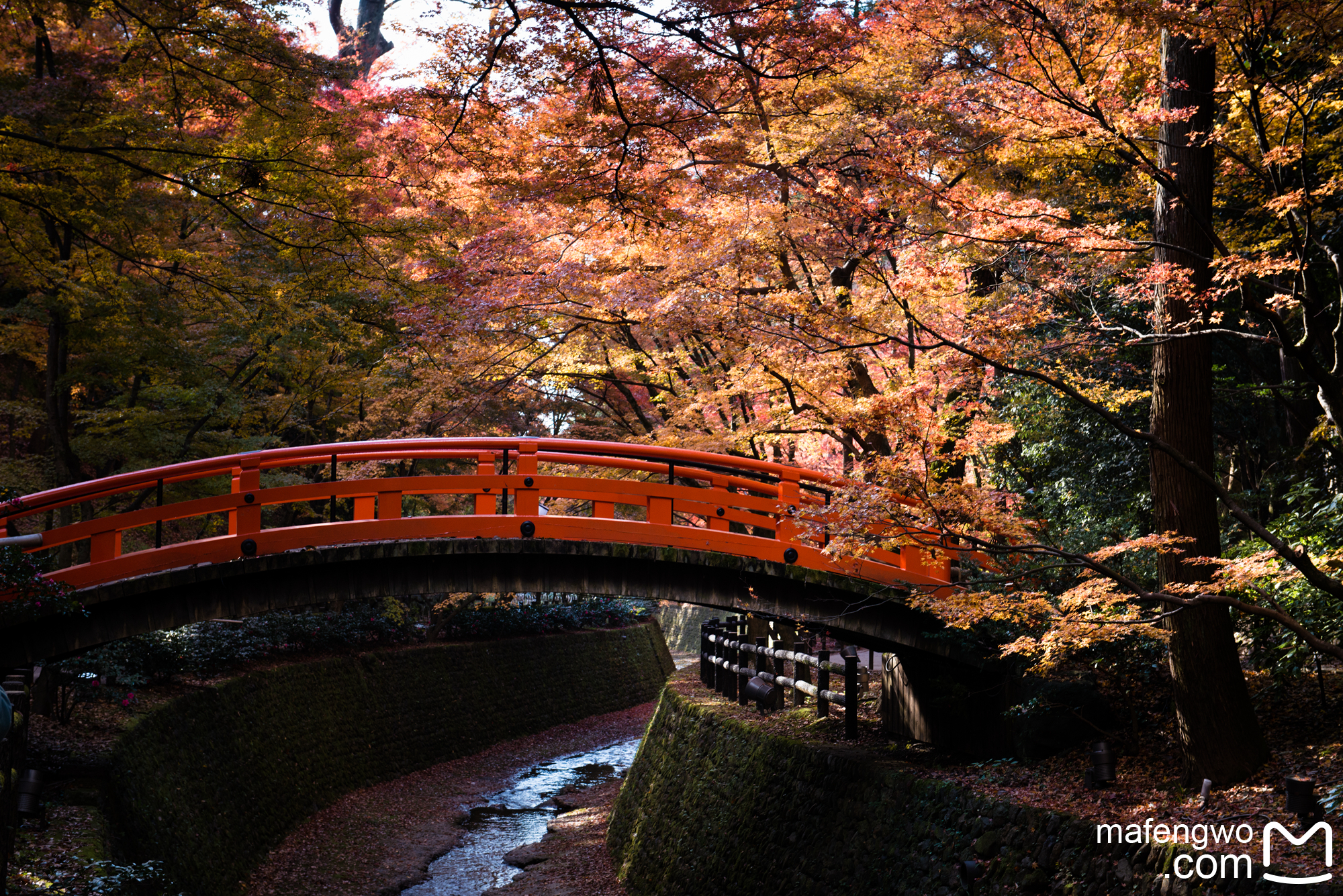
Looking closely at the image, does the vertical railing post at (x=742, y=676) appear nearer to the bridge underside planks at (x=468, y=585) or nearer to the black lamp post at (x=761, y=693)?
the black lamp post at (x=761, y=693)

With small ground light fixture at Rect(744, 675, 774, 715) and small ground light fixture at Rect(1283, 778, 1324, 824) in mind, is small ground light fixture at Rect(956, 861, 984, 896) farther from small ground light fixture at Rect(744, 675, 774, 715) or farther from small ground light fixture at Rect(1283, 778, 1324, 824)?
small ground light fixture at Rect(744, 675, 774, 715)

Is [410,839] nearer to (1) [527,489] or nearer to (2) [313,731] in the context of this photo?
(2) [313,731]

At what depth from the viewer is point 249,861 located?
10.8 meters

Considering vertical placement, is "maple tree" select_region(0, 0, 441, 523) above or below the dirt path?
above

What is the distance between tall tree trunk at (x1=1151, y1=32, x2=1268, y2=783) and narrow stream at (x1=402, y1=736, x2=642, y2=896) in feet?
28.1

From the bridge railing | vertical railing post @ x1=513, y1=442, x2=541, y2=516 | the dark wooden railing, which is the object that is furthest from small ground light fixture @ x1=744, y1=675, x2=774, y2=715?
vertical railing post @ x1=513, y1=442, x2=541, y2=516

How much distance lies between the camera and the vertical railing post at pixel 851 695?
31.0 feet

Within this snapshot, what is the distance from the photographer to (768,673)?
492 inches

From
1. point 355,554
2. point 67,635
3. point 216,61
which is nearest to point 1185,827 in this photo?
point 355,554

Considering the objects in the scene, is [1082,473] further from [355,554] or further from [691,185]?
[355,554]

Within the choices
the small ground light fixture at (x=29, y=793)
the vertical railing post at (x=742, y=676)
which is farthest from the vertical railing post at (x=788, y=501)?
the small ground light fixture at (x=29, y=793)

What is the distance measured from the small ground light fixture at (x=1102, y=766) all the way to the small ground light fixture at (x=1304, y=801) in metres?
1.36

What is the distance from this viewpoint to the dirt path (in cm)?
1112

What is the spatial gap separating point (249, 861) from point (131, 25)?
1011 centimetres
